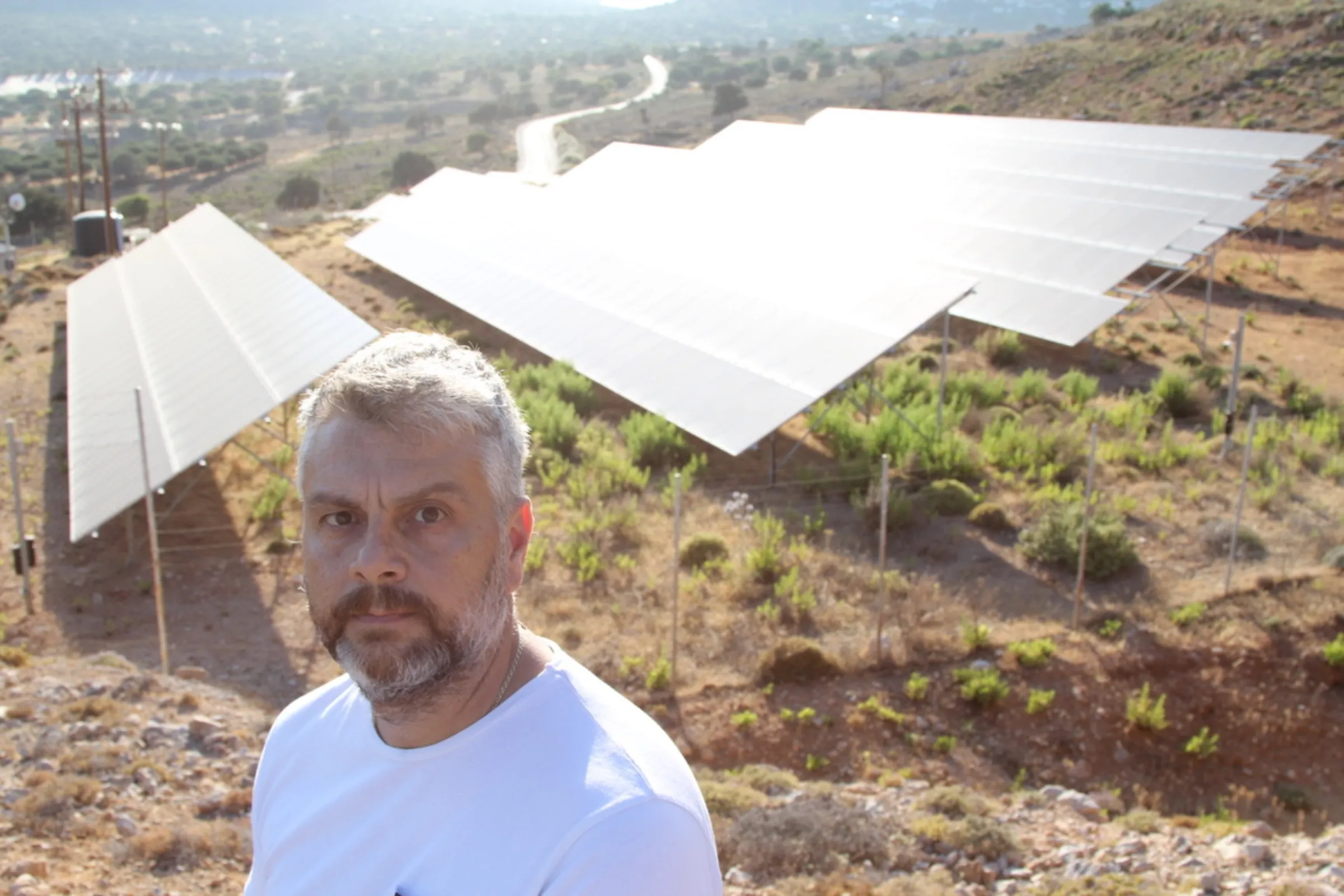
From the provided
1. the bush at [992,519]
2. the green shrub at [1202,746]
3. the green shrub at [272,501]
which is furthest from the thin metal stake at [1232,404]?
the green shrub at [272,501]

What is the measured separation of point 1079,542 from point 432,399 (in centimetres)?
1024

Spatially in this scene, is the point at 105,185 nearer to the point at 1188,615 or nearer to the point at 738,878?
the point at 1188,615

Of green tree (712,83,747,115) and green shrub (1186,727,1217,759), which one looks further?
green tree (712,83,747,115)

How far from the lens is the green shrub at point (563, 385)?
1627 cm

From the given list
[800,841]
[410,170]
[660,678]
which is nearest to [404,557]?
[800,841]

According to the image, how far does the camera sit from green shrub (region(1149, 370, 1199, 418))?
53.3ft

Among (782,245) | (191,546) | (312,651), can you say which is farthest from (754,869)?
(782,245)

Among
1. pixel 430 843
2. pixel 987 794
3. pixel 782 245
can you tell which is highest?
pixel 430 843

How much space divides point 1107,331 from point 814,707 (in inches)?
522

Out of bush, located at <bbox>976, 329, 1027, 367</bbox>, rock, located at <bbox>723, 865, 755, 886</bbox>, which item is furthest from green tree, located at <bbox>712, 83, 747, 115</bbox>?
rock, located at <bbox>723, 865, 755, 886</bbox>

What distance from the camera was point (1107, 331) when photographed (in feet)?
67.0

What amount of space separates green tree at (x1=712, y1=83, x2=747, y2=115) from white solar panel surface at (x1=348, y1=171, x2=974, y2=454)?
41261 mm

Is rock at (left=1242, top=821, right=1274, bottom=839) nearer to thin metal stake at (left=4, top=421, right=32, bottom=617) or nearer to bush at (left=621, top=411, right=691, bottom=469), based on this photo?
bush at (left=621, top=411, right=691, bottom=469)

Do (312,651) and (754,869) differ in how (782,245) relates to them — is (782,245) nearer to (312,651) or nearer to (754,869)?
(312,651)
